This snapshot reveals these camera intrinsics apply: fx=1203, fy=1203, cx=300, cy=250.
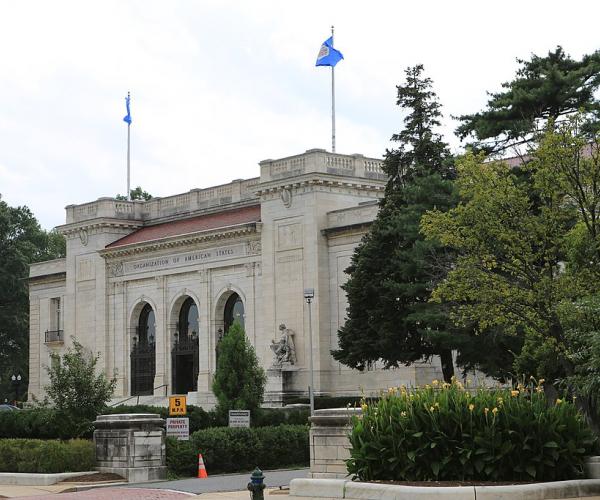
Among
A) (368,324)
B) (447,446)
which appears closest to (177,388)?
(368,324)

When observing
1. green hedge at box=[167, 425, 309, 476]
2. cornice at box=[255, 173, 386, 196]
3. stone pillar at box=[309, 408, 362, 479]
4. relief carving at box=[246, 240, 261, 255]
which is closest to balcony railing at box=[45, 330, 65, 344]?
relief carving at box=[246, 240, 261, 255]

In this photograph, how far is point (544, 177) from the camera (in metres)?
29.4

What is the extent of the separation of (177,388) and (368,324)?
2137cm

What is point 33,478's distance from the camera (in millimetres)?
31906

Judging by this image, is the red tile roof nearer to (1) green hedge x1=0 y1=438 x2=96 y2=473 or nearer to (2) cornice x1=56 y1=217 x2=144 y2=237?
(2) cornice x1=56 y1=217 x2=144 y2=237

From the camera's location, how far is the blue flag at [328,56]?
2446 inches

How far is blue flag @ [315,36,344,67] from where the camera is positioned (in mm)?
62125

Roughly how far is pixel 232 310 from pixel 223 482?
35980mm

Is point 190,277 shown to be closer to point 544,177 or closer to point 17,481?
point 17,481

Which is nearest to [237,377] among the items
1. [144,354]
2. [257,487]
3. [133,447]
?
[133,447]

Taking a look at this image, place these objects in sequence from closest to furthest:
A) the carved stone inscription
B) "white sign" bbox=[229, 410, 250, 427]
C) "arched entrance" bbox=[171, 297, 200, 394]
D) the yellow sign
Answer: the yellow sign → "white sign" bbox=[229, 410, 250, 427] → the carved stone inscription → "arched entrance" bbox=[171, 297, 200, 394]

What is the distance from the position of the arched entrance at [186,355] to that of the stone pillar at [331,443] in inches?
1654

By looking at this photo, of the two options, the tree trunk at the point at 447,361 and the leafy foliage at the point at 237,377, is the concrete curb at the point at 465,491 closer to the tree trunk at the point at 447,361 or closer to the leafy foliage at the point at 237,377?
the leafy foliage at the point at 237,377

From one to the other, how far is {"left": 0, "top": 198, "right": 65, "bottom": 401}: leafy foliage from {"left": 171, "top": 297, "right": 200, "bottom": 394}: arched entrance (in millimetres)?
22641
